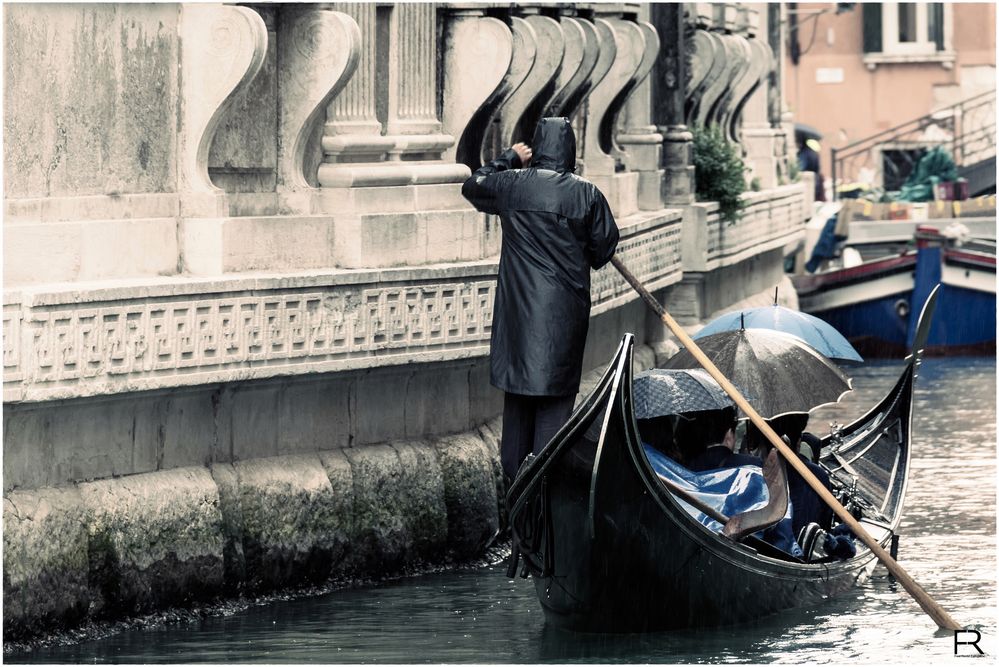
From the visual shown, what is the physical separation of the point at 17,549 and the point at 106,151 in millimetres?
1555

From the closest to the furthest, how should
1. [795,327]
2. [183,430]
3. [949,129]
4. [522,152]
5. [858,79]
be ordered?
[183,430], [522,152], [795,327], [949,129], [858,79]

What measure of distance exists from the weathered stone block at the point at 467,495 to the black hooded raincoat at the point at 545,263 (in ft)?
3.50

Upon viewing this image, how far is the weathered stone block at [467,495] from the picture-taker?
9453 millimetres

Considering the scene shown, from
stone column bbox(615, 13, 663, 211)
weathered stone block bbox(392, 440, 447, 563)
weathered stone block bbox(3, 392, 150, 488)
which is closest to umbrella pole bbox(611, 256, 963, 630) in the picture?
weathered stone block bbox(392, 440, 447, 563)

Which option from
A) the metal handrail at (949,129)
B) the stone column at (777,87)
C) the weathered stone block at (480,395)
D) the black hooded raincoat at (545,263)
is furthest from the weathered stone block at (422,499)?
the metal handrail at (949,129)

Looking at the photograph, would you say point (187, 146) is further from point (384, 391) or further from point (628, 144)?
point (628, 144)

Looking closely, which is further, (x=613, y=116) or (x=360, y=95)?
(x=613, y=116)

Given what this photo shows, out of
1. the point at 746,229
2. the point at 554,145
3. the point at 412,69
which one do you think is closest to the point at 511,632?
the point at 554,145

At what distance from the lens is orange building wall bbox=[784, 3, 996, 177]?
34.2 meters

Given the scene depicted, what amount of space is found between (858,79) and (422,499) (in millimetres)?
26668

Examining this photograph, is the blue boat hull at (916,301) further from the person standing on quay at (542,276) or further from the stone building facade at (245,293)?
the person standing on quay at (542,276)

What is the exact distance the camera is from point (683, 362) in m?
9.48

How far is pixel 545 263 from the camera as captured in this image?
8.42m

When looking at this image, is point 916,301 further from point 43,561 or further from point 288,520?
point 43,561
